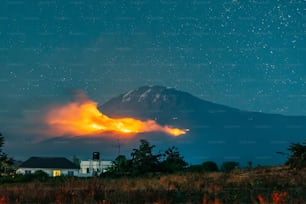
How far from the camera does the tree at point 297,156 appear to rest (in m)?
28.4

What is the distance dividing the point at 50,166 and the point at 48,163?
1265 mm

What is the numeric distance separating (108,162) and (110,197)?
325 ft

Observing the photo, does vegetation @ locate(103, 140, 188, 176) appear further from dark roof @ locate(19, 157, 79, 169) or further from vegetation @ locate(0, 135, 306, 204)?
dark roof @ locate(19, 157, 79, 169)

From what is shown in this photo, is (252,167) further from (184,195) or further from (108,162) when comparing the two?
(108,162)

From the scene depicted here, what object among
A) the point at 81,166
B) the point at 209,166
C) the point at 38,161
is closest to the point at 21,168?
the point at 38,161

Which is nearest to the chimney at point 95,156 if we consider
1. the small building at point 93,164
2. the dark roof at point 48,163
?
the small building at point 93,164

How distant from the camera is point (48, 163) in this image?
111625 millimetres

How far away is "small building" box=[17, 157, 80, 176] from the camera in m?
109

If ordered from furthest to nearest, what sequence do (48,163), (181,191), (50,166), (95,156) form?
(48,163)
(95,156)
(50,166)
(181,191)

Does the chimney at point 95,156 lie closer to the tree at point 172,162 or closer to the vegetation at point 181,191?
the tree at point 172,162

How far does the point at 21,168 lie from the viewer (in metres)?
109

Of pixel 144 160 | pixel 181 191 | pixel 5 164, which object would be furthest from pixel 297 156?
pixel 5 164

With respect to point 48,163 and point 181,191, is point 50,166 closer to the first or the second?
point 48,163

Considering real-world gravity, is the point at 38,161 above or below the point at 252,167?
above
